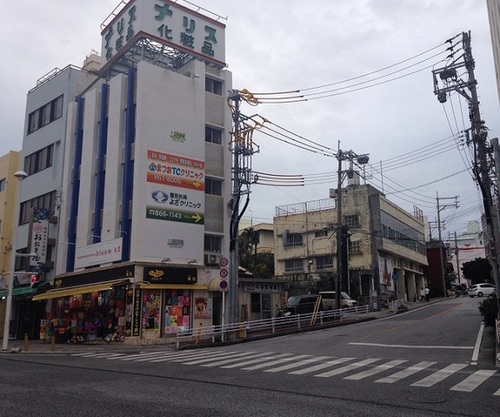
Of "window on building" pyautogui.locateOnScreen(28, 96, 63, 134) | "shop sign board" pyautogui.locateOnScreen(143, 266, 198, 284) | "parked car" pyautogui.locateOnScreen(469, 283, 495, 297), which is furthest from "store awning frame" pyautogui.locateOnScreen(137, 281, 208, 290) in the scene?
"parked car" pyautogui.locateOnScreen(469, 283, 495, 297)

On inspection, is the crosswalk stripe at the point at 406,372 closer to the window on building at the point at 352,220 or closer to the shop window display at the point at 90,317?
the shop window display at the point at 90,317

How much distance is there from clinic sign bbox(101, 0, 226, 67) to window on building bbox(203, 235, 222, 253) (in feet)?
39.0

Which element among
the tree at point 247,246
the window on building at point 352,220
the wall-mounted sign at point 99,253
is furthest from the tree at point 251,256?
the wall-mounted sign at point 99,253

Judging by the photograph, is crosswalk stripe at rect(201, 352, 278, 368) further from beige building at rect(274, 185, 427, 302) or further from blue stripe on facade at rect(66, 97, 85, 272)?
beige building at rect(274, 185, 427, 302)

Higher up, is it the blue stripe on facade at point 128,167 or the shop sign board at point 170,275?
the blue stripe on facade at point 128,167

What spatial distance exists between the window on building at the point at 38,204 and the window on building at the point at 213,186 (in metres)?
11.5

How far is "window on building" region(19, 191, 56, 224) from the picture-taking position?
33.2 meters

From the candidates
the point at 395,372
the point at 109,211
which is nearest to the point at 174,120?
the point at 109,211

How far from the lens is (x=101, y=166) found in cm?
2928

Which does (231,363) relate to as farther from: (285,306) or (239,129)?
(285,306)

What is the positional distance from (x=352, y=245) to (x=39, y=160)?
2829 centimetres

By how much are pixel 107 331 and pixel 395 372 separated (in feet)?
60.0

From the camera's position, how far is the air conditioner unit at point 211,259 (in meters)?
28.0

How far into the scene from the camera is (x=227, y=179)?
2992 centimetres
